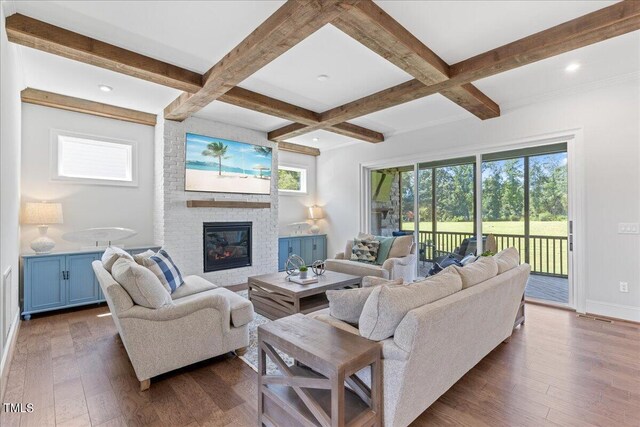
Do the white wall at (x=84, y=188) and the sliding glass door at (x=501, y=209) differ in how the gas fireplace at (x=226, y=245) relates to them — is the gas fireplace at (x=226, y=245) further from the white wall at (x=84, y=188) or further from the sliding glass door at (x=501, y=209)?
the sliding glass door at (x=501, y=209)

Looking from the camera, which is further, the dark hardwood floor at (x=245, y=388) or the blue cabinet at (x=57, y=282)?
the blue cabinet at (x=57, y=282)

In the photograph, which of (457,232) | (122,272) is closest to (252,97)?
(122,272)

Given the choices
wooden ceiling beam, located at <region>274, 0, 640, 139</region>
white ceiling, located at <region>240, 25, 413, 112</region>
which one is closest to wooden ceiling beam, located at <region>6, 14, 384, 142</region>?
white ceiling, located at <region>240, 25, 413, 112</region>

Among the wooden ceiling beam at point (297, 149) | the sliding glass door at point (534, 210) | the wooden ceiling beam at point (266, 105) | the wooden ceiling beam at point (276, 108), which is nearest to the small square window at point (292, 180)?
the wooden ceiling beam at point (297, 149)

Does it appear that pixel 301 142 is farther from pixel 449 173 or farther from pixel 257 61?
pixel 257 61

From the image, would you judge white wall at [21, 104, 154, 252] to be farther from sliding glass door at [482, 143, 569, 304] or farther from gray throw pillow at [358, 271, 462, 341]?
sliding glass door at [482, 143, 569, 304]

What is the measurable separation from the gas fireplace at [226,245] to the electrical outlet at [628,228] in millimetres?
5073

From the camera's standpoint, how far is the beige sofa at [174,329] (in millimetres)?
2143

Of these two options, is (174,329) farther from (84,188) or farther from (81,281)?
(84,188)

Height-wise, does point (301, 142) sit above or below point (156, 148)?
above

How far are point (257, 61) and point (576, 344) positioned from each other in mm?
3916

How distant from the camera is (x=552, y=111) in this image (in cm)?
390

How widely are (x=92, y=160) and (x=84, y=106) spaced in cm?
73

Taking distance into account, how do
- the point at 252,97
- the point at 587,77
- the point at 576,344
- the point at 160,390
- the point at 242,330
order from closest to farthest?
the point at 160,390, the point at 242,330, the point at 576,344, the point at 587,77, the point at 252,97
